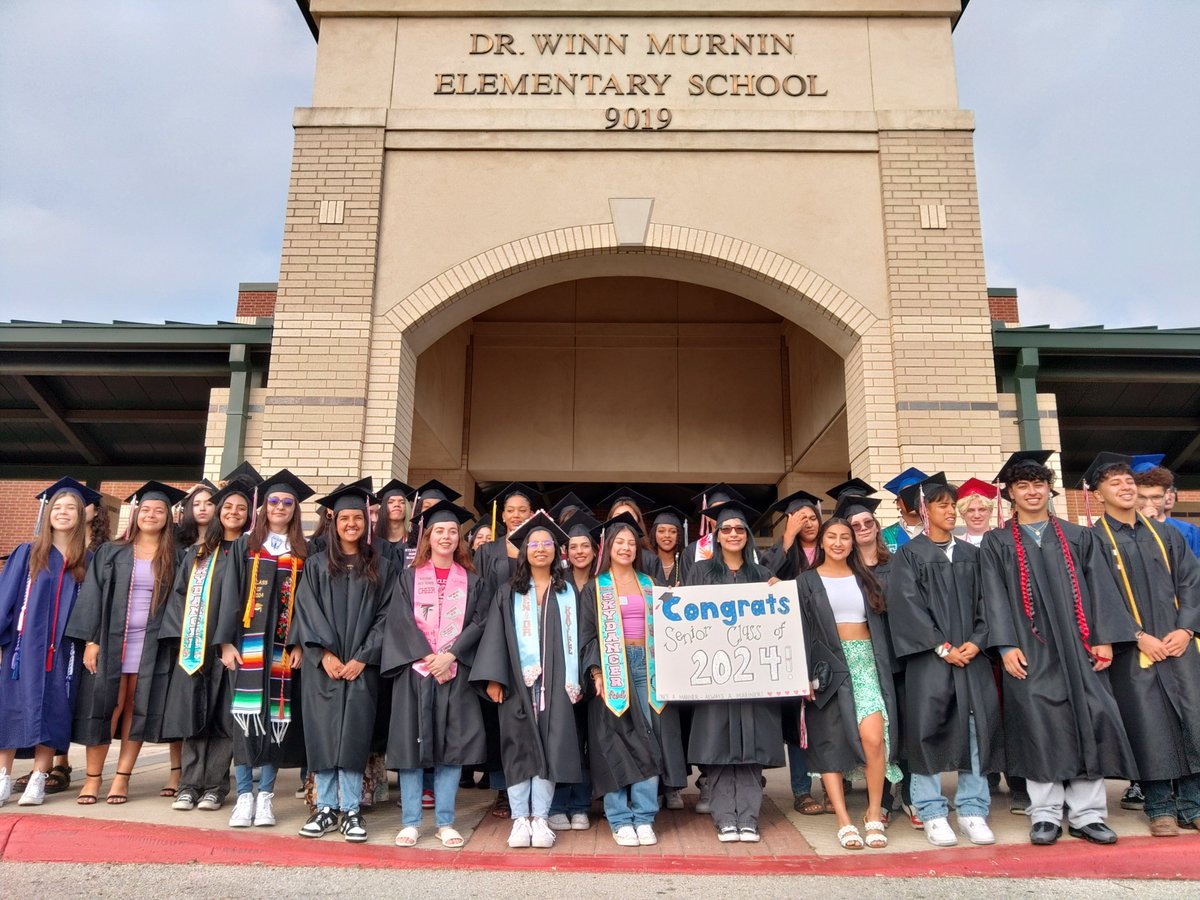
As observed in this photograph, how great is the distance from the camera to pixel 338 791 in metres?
4.91

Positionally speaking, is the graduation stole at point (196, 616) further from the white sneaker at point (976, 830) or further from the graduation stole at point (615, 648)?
the white sneaker at point (976, 830)

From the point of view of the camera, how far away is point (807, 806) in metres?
5.46

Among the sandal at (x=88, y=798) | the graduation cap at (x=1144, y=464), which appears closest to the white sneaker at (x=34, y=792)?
the sandal at (x=88, y=798)

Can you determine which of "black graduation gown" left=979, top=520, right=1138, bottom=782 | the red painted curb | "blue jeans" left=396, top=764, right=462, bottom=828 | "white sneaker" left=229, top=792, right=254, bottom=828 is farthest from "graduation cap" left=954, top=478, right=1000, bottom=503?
"white sneaker" left=229, top=792, right=254, bottom=828

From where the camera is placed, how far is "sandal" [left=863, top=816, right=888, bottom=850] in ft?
15.2

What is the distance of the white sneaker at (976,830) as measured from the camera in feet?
15.4

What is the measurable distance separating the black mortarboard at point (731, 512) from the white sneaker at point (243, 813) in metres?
3.01

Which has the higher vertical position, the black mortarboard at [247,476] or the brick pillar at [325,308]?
the brick pillar at [325,308]

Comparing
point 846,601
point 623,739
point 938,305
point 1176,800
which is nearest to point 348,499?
point 623,739

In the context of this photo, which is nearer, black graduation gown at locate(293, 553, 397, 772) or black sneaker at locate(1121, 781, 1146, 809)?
→ black graduation gown at locate(293, 553, 397, 772)

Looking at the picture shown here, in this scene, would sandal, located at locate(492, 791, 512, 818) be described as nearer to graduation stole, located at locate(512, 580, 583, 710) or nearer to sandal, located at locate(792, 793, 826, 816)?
graduation stole, located at locate(512, 580, 583, 710)

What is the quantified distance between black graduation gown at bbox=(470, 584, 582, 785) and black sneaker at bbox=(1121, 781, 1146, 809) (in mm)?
3293

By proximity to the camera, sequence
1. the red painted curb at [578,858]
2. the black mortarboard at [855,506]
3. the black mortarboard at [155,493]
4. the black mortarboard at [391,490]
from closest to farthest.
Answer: the red painted curb at [578,858] < the black mortarboard at [855,506] < the black mortarboard at [155,493] < the black mortarboard at [391,490]

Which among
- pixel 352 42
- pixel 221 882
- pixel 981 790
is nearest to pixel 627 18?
pixel 352 42
